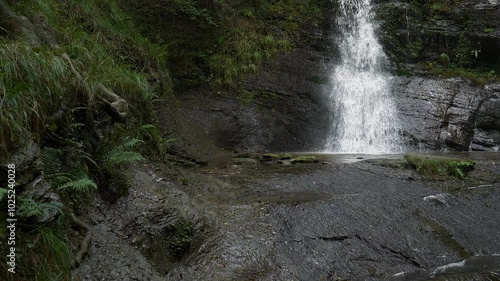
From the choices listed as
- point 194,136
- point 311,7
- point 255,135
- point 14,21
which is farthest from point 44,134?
point 311,7

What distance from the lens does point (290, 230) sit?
177 inches

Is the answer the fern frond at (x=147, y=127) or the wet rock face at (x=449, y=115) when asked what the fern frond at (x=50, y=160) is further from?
the wet rock face at (x=449, y=115)

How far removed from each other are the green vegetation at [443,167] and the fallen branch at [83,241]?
19.8 ft

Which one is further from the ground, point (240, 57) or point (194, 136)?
Answer: point (240, 57)

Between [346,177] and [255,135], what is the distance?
471cm

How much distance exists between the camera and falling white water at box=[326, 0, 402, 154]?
11758mm

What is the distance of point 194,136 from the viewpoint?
9.99 m

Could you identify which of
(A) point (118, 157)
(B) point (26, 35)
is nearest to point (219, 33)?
(B) point (26, 35)

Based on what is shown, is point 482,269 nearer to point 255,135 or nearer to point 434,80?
point 255,135

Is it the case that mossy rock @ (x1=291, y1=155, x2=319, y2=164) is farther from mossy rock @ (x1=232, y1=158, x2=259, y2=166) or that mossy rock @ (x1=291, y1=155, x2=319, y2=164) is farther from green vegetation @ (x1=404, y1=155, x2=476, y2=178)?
green vegetation @ (x1=404, y1=155, x2=476, y2=178)

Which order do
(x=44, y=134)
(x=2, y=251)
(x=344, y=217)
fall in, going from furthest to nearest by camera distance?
(x=344, y=217), (x=44, y=134), (x=2, y=251)

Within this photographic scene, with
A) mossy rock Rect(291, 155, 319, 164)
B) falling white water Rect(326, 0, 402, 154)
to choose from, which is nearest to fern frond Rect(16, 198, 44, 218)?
mossy rock Rect(291, 155, 319, 164)

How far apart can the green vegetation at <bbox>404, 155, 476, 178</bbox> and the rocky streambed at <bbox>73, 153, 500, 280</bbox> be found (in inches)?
24.1

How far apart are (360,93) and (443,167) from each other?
6.23m
